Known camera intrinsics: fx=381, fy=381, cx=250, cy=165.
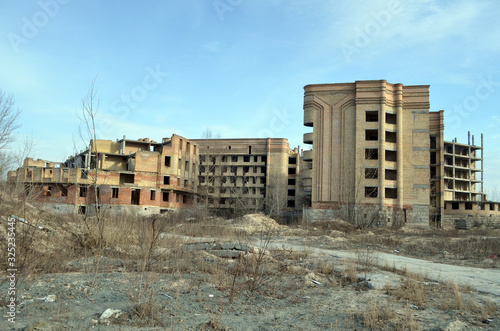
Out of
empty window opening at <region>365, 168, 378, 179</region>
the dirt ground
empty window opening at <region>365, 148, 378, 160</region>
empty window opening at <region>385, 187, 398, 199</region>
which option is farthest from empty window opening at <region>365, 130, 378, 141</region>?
the dirt ground

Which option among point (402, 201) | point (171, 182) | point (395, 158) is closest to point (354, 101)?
point (395, 158)

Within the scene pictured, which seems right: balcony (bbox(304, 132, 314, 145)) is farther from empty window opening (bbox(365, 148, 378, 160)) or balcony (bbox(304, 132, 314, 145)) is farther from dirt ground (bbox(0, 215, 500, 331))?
dirt ground (bbox(0, 215, 500, 331))

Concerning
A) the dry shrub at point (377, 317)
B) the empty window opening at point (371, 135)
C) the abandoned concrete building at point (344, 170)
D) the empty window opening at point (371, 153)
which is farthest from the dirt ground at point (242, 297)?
the empty window opening at point (371, 135)

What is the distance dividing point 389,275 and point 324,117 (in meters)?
34.7

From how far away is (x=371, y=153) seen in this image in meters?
41.2

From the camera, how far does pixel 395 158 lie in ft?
137

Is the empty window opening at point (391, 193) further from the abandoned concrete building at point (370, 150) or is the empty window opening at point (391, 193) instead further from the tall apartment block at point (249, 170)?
the tall apartment block at point (249, 170)

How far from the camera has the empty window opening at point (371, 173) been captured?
40.5 m

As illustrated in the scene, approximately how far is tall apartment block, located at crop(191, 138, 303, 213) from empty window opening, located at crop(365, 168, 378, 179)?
69.8 feet

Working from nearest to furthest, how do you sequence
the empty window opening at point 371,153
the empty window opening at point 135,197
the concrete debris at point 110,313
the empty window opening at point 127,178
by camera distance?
the concrete debris at point 110,313
the empty window opening at point 371,153
the empty window opening at point 135,197
the empty window opening at point 127,178

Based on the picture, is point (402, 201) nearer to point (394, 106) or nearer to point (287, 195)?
point (394, 106)

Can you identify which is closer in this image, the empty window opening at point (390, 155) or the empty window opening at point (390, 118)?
the empty window opening at point (390, 155)

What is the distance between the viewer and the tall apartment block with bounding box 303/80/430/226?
1566 inches

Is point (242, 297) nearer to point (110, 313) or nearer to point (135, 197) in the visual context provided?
point (110, 313)
